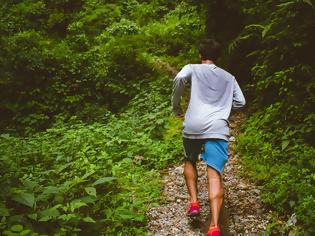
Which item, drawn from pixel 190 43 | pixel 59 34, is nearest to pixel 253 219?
pixel 190 43

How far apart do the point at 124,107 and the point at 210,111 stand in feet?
21.2

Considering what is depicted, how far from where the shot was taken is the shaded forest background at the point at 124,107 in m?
5.14

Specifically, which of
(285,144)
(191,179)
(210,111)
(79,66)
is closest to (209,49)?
(210,111)

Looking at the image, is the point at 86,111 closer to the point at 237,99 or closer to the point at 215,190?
the point at 237,99

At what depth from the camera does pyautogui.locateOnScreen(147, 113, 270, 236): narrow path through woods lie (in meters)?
5.17

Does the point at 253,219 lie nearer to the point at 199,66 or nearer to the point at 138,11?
the point at 199,66

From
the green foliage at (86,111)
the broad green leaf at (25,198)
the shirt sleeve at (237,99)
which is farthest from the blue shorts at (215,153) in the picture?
the broad green leaf at (25,198)

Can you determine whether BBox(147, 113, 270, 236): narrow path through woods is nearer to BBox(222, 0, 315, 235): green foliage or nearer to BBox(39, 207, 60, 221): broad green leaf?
BBox(222, 0, 315, 235): green foliage

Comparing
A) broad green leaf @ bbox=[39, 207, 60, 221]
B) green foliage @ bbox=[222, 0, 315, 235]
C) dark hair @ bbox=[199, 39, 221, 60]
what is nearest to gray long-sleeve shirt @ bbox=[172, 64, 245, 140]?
dark hair @ bbox=[199, 39, 221, 60]

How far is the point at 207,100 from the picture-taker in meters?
4.72

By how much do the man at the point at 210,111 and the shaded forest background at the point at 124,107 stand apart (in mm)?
1071

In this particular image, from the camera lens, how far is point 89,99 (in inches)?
466

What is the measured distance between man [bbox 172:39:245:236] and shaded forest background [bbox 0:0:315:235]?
1071mm

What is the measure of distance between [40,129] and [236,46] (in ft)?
18.5
